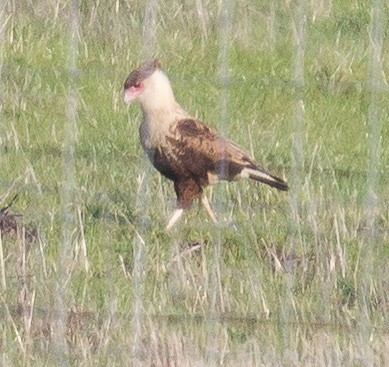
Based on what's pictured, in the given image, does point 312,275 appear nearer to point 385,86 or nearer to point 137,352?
point 137,352

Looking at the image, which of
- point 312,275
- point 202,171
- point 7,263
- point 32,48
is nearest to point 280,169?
point 202,171

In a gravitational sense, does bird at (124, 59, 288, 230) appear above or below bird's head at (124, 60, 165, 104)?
below

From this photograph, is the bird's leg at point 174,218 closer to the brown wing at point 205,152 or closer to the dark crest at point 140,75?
the brown wing at point 205,152

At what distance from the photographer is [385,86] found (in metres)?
6.55

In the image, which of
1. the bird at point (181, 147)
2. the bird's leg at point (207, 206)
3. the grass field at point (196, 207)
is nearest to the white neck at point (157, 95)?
the bird at point (181, 147)

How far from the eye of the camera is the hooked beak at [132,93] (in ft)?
17.9

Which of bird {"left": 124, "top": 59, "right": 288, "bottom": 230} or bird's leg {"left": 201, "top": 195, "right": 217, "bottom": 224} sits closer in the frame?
bird {"left": 124, "top": 59, "right": 288, "bottom": 230}

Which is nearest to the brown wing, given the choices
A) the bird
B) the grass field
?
the bird

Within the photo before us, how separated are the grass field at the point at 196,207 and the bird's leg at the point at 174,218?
0.03m

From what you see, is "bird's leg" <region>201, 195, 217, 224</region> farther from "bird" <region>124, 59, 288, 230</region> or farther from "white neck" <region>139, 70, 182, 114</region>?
"white neck" <region>139, 70, 182, 114</region>

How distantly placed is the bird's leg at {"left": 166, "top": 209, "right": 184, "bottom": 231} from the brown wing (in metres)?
0.15

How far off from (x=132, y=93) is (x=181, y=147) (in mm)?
230

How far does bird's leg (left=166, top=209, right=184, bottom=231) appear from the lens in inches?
206

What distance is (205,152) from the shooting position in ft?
17.8
